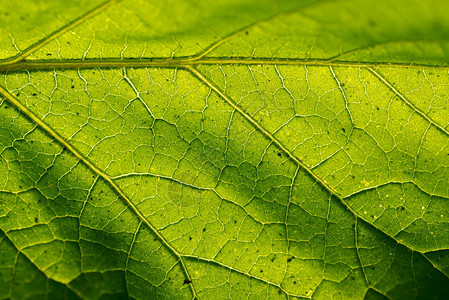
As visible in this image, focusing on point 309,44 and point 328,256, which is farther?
point 328,256

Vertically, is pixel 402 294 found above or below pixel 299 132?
below

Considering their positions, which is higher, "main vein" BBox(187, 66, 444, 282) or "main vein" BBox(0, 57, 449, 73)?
"main vein" BBox(0, 57, 449, 73)

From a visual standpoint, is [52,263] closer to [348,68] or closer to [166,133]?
[166,133]

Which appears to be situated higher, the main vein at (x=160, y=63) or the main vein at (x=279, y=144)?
the main vein at (x=160, y=63)

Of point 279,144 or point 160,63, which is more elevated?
point 160,63

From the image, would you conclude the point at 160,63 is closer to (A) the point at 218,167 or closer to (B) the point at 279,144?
(A) the point at 218,167

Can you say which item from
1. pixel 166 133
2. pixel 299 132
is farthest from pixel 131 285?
pixel 299 132

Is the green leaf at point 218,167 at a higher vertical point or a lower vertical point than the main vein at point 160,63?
lower

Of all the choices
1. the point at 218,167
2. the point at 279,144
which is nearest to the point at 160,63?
the point at 218,167
